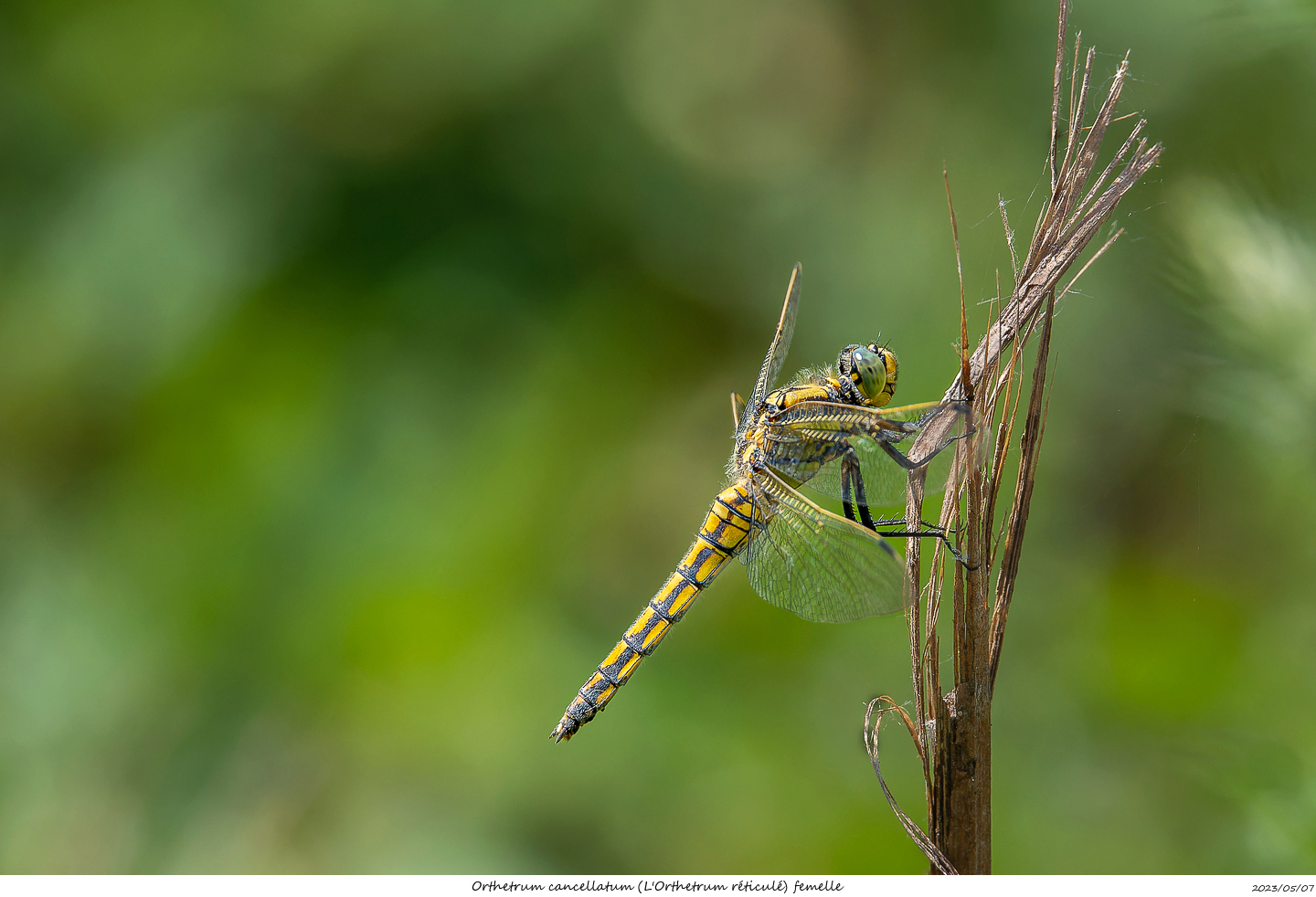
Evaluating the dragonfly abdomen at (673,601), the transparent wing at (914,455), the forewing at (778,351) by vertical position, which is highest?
the forewing at (778,351)

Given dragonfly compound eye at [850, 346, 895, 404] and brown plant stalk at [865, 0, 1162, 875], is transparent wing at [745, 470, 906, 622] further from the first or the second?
dragonfly compound eye at [850, 346, 895, 404]

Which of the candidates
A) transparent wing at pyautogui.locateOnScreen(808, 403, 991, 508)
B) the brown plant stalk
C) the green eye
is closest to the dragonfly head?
the green eye

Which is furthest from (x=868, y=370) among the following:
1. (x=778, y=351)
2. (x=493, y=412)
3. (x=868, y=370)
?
(x=493, y=412)

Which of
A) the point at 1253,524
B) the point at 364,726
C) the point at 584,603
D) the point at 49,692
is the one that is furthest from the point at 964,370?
the point at 49,692

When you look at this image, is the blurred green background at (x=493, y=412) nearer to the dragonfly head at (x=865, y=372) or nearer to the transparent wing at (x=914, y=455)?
the dragonfly head at (x=865, y=372)

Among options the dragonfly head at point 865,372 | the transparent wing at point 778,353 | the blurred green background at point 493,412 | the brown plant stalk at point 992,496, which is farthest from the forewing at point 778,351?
the brown plant stalk at point 992,496
